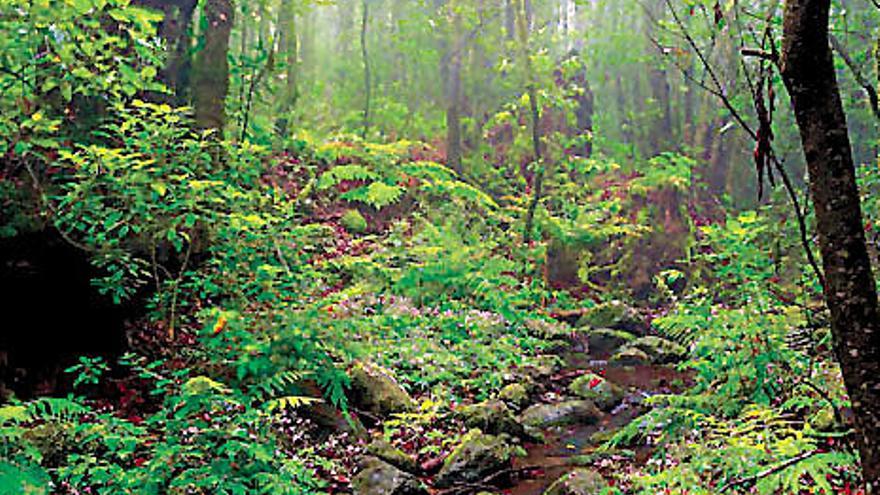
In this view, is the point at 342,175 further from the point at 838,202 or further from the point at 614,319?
the point at 838,202

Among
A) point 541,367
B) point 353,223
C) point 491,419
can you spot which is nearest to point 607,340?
point 541,367

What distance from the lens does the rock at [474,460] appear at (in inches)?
232

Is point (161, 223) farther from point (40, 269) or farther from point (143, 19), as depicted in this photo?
point (143, 19)

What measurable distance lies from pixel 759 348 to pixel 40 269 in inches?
220

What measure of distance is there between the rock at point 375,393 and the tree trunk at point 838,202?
16.6 ft

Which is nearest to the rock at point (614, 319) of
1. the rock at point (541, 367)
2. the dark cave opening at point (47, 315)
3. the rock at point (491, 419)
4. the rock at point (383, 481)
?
the rock at point (541, 367)

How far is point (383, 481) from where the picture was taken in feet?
17.8

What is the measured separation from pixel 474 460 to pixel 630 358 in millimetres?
5489

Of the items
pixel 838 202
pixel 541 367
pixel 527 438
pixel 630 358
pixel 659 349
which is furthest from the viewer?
pixel 659 349

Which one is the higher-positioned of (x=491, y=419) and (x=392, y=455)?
(x=392, y=455)

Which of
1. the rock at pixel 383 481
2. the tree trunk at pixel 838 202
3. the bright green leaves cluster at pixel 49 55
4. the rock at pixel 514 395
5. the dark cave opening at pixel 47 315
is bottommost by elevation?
the rock at pixel 514 395

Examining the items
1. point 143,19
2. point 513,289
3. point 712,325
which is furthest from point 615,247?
point 143,19

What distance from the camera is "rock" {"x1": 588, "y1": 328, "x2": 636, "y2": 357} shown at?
1138 centimetres

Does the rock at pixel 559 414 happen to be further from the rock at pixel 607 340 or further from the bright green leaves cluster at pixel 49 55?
the bright green leaves cluster at pixel 49 55
